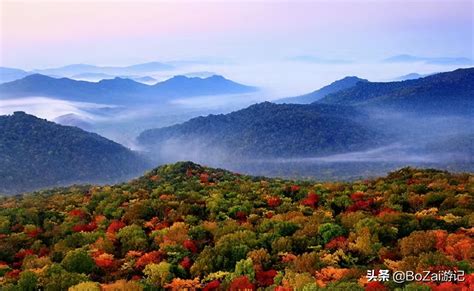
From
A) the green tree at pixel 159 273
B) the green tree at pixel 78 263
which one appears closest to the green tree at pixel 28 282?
the green tree at pixel 78 263

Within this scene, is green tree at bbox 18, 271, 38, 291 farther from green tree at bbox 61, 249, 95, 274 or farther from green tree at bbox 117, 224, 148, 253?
green tree at bbox 117, 224, 148, 253

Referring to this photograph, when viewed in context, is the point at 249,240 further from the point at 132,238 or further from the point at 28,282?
the point at 28,282

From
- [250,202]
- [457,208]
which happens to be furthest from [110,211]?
[457,208]

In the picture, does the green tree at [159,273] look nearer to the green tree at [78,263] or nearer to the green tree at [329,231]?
the green tree at [78,263]

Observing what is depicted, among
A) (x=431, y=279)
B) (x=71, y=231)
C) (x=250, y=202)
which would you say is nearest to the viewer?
(x=431, y=279)

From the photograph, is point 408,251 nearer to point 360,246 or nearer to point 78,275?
point 360,246

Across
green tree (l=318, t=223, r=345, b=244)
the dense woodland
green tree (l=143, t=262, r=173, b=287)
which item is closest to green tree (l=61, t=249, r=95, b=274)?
the dense woodland

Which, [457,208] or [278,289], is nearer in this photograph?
[278,289]

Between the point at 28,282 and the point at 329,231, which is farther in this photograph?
the point at 329,231

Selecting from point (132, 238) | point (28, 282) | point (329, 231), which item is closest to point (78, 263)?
point (28, 282)
